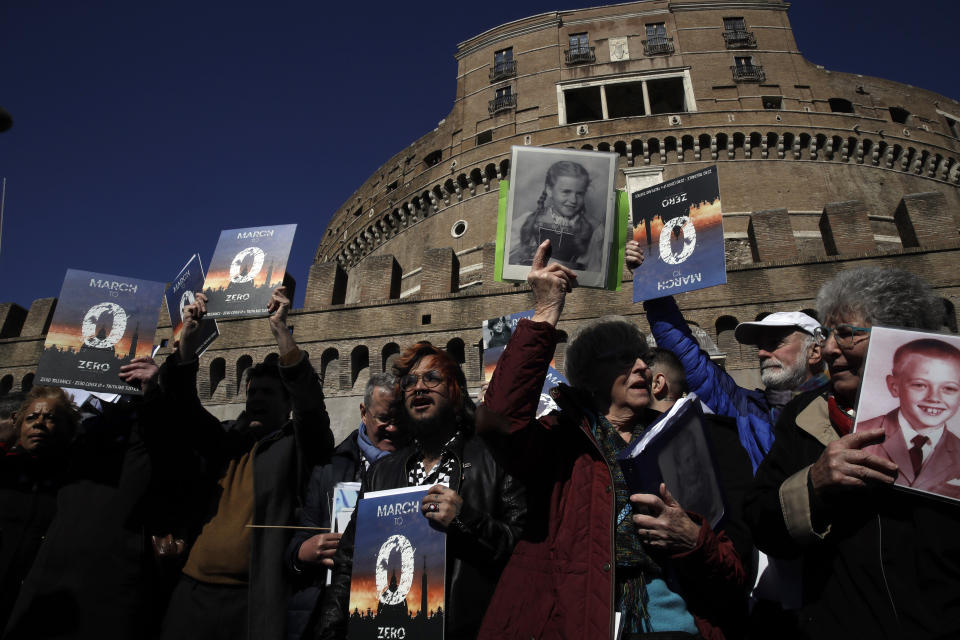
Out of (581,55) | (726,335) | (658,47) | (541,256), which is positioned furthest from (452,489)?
(658,47)

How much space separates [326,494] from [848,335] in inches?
107

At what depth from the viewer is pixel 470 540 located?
8.19 ft

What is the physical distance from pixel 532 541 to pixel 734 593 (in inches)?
30.0

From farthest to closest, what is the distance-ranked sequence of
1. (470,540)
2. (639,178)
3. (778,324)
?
(639,178)
(778,324)
(470,540)

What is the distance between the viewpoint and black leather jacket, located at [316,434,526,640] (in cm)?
252

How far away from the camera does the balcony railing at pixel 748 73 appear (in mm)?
25078

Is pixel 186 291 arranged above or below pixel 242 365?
below

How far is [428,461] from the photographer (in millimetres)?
3062

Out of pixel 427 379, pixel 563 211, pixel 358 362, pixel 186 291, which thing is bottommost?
pixel 427 379

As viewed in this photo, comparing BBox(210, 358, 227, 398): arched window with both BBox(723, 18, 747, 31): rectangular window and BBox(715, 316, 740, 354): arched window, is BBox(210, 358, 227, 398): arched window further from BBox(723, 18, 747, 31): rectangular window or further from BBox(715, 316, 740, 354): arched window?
BBox(723, 18, 747, 31): rectangular window

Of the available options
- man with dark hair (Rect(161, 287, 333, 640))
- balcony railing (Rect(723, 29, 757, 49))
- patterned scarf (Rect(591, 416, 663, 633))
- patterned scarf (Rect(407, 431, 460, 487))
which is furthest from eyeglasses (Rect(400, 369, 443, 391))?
balcony railing (Rect(723, 29, 757, 49))

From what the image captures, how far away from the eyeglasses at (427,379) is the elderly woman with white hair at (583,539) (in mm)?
739

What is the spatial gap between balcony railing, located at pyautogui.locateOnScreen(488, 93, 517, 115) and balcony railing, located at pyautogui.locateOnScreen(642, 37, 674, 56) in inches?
238

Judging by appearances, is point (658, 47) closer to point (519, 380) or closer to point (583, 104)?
point (583, 104)
